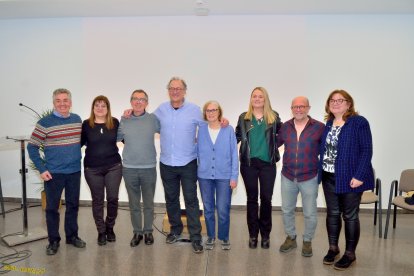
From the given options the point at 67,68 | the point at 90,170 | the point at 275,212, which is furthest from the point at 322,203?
the point at 67,68

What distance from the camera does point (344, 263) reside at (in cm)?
312

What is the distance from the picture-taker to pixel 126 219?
4582 mm

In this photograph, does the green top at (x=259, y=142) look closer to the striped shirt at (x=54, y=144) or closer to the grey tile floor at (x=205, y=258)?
the grey tile floor at (x=205, y=258)

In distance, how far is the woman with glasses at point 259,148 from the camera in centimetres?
333

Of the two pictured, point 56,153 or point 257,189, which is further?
point 257,189

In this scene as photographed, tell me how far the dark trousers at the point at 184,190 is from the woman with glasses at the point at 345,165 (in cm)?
Result: 128

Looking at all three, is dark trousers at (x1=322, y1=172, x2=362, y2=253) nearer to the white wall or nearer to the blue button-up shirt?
the blue button-up shirt

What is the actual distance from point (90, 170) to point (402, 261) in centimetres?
327

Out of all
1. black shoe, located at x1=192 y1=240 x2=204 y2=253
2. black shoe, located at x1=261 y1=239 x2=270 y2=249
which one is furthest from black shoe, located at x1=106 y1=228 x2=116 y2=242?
black shoe, located at x1=261 y1=239 x2=270 y2=249

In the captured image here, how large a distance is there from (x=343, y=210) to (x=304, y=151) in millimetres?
632

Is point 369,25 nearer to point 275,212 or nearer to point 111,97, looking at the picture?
point 275,212

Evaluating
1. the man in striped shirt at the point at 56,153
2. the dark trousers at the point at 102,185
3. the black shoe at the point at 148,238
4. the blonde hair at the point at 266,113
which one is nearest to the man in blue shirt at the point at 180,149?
the black shoe at the point at 148,238

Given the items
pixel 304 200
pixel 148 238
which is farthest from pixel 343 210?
pixel 148 238

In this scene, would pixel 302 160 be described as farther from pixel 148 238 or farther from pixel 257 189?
pixel 148 238
